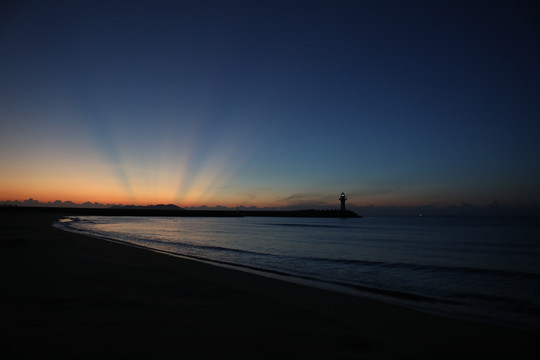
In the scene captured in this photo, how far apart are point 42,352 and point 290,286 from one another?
7.32m

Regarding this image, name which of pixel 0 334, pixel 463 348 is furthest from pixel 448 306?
pixel 0 334

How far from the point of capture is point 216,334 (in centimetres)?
500

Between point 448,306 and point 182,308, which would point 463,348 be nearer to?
point 448,306

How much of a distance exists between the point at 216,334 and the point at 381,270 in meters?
11.8

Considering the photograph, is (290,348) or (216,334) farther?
(216,334)

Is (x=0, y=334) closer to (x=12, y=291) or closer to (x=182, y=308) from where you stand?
(x=182, y=308)

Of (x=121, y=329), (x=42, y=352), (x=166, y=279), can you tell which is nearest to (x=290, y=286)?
(x=166, y=279)

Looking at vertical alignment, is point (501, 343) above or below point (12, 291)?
below

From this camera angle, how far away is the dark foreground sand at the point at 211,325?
440 cm

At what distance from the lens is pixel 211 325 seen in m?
5.48

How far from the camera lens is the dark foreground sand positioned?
14.4ft

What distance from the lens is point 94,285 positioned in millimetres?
8258

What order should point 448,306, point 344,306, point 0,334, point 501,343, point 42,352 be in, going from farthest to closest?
point 448,306 < point 344,306 < point 501,343 < point 0,334 < point 42,352

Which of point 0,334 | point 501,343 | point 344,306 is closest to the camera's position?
point 0,334
